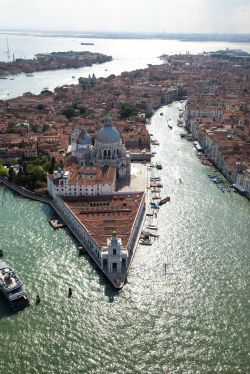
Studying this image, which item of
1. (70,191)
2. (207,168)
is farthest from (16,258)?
(207,168)

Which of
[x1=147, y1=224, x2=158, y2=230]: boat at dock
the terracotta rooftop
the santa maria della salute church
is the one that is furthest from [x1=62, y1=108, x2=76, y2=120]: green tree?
[x1=147, y1=224, x2=158, y2=230]: boat at dock

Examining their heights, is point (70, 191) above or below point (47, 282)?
above

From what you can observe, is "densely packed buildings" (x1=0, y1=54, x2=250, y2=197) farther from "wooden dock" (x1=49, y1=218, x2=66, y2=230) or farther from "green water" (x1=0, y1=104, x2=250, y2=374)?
"wooden dock" (x1=49, y1=218, x2=66, y2=230)

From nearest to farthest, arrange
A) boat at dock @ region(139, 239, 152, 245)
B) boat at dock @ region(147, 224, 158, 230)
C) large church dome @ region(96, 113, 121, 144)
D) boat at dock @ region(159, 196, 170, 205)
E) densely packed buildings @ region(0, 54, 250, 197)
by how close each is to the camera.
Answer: boat at dock @ region(139, 239, 152, 245), boat at dock @ region(147, 224, 158, 230), boat at dock @ region(159, 196, 170, 205), large church dome @ region(96, 113, 121, 144), densely packed buildings @ region(0, 54, 250, 197)

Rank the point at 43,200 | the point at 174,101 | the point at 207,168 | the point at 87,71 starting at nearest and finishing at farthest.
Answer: the point at 43,200 < the point at 207,168 < the point at 174,101 < the point at 87,71

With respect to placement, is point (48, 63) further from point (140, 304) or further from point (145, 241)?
point (140, 304)

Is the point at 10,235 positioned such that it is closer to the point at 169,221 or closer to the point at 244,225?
the point at 169,221

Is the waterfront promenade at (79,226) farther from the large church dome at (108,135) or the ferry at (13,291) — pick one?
the ferry at (13,291)
